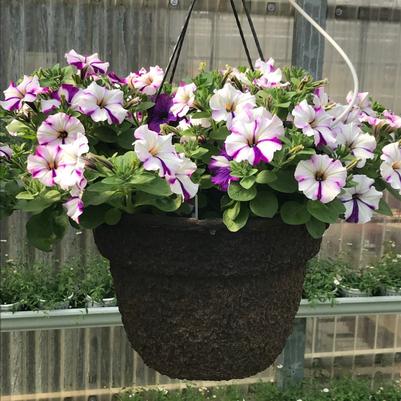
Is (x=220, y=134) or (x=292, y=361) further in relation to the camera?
(x=292, y=361)

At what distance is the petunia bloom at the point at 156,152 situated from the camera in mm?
621

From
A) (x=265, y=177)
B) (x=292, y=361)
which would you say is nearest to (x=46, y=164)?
(x=265, y=177)

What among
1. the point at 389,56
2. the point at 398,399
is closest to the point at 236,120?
the point at 389,56

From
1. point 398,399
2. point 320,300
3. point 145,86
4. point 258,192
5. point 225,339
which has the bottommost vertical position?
point 398,399

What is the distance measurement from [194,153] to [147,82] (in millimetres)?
222

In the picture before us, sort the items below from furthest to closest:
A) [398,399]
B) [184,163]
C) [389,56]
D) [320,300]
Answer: [398,399] < [389,56] < [320,300] < [184,163]

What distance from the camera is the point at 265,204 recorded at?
0.67 metres

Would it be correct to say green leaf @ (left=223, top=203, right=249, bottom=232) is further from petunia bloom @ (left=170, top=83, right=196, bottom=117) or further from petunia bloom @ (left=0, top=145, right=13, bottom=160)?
petunia bloom @ (left=0, top=145, right=13, bottom=160)

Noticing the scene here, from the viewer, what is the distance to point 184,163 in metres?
0.65

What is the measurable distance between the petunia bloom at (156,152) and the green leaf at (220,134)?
0.36 feet

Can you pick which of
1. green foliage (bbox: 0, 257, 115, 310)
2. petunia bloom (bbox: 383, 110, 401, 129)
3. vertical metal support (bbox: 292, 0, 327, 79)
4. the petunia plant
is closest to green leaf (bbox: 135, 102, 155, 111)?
the petunia plant

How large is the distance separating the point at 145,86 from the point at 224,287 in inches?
12.9

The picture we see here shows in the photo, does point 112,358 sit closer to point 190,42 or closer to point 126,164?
point 190,42

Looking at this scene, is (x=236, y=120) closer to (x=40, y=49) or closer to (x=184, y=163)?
(x=184, y=163)
